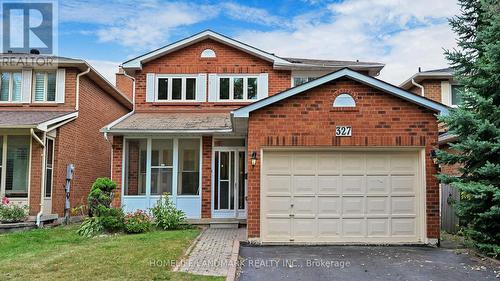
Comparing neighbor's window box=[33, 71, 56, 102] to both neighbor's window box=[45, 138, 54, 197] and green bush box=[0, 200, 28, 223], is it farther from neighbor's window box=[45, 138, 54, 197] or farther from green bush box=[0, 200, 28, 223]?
green bush box=[0, 200, 28, 223]

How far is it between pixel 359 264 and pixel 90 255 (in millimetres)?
5295

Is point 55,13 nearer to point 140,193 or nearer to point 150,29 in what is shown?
point 150,29

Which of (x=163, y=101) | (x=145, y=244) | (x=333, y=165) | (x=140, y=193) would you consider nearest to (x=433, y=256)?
(x=333, y=165)

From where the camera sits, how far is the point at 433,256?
9406mm

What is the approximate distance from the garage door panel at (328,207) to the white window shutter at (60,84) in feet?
34.6

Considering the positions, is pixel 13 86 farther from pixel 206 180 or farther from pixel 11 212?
pixel 206 180

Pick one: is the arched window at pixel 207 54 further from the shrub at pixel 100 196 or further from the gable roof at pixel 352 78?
the gable roof at pixel 352 78

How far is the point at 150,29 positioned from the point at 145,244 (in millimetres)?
11248

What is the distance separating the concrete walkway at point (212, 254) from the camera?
7.85m

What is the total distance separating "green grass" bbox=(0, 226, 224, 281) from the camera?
735 centimetres

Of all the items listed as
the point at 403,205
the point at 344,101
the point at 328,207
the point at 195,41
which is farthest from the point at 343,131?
the point at 195,41

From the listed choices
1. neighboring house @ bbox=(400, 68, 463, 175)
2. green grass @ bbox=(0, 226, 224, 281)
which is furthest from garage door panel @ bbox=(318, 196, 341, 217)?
neighboring house @ bbox=(400, 68, 463, 175)

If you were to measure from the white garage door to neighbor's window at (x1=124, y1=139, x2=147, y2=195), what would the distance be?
5.63 meters

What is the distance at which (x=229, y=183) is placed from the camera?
1505 cm
